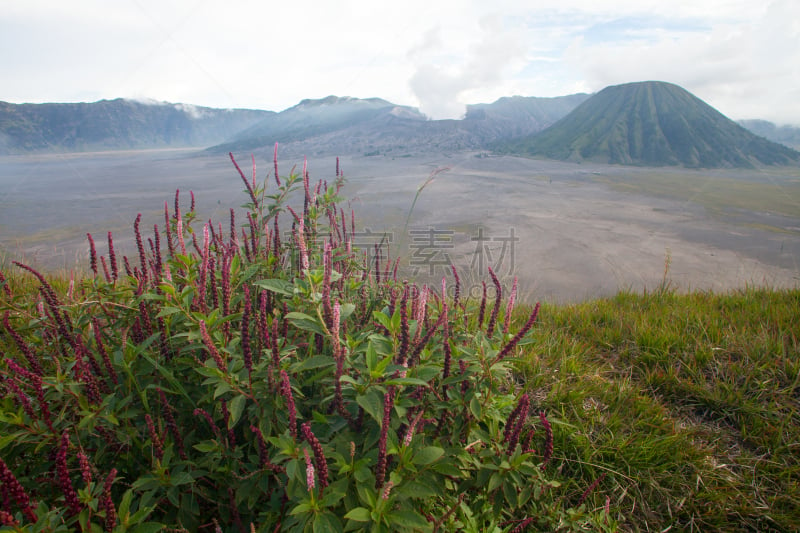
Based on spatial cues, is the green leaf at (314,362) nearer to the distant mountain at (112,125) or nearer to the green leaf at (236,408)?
the green leaf at (236,408)

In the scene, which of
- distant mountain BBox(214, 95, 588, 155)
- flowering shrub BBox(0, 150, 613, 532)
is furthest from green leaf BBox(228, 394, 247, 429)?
distant mountain BBox(214, 95, 588, 155)

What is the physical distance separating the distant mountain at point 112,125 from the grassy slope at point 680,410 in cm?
9056

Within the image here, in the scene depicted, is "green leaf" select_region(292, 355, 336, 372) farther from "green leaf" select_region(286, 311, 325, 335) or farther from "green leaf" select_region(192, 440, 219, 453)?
"green leaf" select_region(192, 440, 219, 453)

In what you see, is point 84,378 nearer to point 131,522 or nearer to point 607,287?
point 131,522

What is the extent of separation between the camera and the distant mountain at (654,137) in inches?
1540

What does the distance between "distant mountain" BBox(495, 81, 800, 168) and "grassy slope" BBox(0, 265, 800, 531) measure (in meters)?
39.6

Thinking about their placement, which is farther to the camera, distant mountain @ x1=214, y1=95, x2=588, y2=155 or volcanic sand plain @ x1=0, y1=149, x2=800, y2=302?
distant mountain @ x1=214, y1=95, x2=588, y2=155

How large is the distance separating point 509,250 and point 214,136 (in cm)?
13082

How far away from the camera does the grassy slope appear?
175cm

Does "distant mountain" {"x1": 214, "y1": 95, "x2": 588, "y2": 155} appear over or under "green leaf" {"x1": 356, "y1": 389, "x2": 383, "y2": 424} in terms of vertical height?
over

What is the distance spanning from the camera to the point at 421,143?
45281mm

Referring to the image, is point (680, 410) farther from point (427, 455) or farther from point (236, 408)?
point (236, 408)

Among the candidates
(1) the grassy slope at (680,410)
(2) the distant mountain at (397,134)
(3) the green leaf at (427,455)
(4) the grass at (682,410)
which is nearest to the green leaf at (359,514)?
(3) the green leaf at (427,455)

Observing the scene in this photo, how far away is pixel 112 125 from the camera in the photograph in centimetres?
9656
